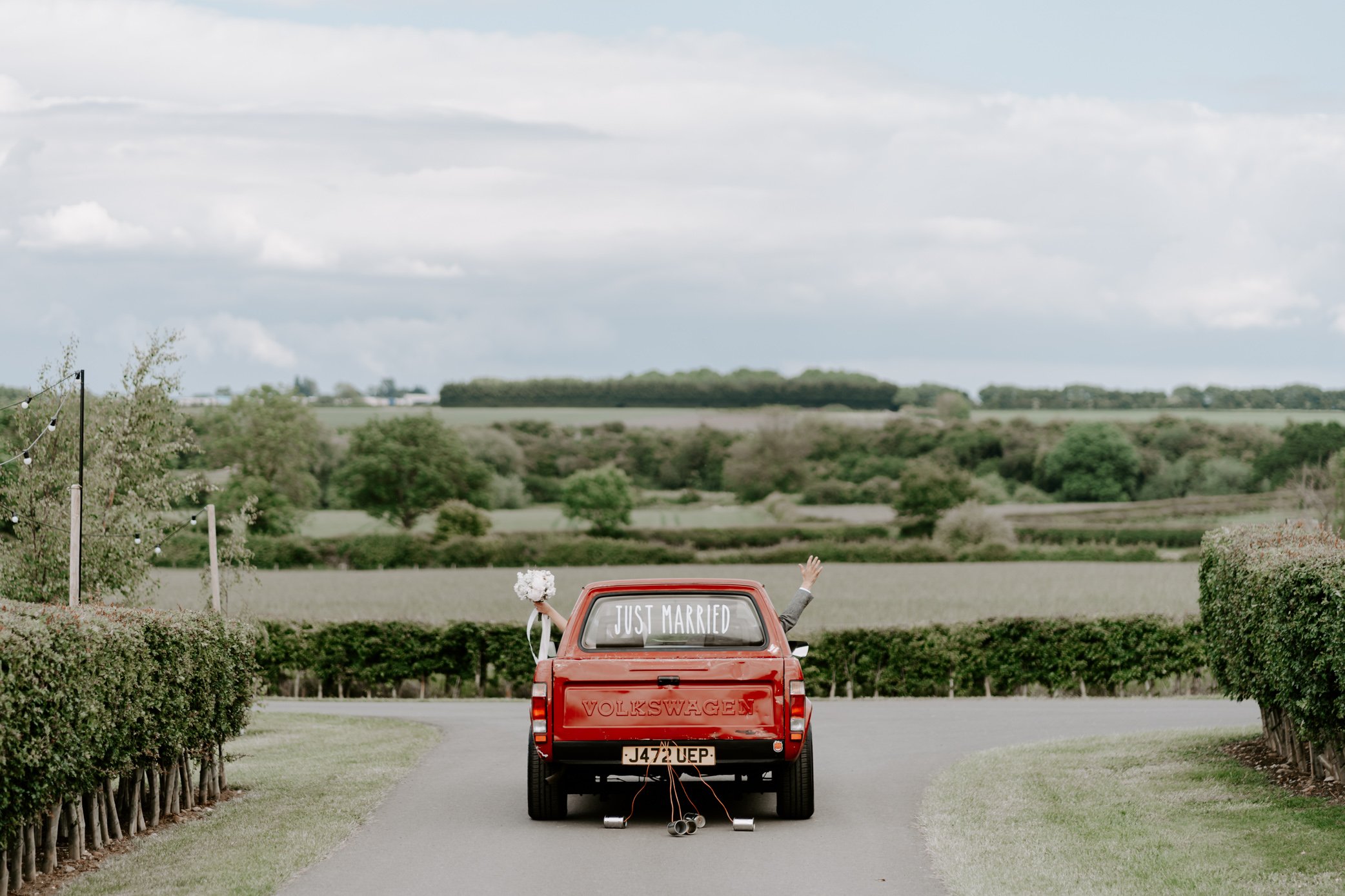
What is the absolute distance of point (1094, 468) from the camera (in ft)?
304

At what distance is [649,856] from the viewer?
1012cm

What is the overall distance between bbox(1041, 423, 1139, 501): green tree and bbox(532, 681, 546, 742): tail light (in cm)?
8481

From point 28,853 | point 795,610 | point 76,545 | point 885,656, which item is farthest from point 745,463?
point 28,853

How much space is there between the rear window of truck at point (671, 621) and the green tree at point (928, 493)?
230ft

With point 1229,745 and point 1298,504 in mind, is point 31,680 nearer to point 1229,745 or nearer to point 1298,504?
point 1229,745

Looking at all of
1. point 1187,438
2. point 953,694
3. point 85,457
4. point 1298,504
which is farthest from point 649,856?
point 1187,438

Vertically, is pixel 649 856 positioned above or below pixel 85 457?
below

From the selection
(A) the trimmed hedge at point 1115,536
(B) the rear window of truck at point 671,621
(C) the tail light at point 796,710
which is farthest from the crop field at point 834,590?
(C) the tail light at point 796,710

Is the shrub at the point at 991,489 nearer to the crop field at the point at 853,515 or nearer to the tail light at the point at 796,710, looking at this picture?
the crop field at the point at 853,515

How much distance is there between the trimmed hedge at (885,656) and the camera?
32531 millimetres

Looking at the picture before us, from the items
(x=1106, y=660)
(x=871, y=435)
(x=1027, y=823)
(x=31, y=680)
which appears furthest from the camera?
(x=871, y=435)

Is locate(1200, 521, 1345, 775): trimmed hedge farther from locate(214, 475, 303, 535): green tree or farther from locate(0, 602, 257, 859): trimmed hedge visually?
locate(214, 475, 303, 535): green tree

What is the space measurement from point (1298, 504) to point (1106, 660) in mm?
55564

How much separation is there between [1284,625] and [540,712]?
5879 mm
